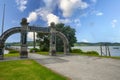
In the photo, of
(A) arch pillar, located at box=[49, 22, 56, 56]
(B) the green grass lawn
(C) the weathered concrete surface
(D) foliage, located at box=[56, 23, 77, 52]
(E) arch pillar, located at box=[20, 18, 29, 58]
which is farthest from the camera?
(D) foliage, located at box=[56, 23, 77, 52]

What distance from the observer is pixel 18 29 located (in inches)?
1240

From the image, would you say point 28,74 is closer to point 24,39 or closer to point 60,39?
point 24,39

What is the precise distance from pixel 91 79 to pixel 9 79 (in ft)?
24.1

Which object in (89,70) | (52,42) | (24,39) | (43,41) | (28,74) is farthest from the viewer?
(43,41)

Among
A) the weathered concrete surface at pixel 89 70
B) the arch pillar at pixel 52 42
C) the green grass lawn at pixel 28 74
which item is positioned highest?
the arch pillar at pixel 52 42

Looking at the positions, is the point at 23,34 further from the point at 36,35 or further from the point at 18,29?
the point at 36,35

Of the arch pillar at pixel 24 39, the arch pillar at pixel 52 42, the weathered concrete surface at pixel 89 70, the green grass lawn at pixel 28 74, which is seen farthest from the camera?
the arch pillar at pixel 52 42

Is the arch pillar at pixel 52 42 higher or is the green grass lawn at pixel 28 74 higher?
the arch pillar at pixel 52 42

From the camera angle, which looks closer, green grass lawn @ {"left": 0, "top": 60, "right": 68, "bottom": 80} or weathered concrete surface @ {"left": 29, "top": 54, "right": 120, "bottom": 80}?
weathered concrete surface @ {"left": 29, "top": 54, "right": 120, "bottom": 80}

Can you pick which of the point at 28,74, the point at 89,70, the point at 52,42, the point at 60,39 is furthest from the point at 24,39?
the point at 60,39

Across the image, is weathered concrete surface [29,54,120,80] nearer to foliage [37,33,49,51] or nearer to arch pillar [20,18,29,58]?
Answer: arch pillar [20,18,29,58]

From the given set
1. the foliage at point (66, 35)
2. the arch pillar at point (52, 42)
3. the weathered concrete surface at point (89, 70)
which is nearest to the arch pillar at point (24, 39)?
the arch pillar at point (52, 42)

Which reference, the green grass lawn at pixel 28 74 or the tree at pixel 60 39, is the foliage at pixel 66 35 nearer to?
the tree at pixel 60 39

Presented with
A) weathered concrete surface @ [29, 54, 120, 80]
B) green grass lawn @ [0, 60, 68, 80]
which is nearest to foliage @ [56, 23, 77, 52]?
weathered concrete surface @ [29, 54, 120, 80]
